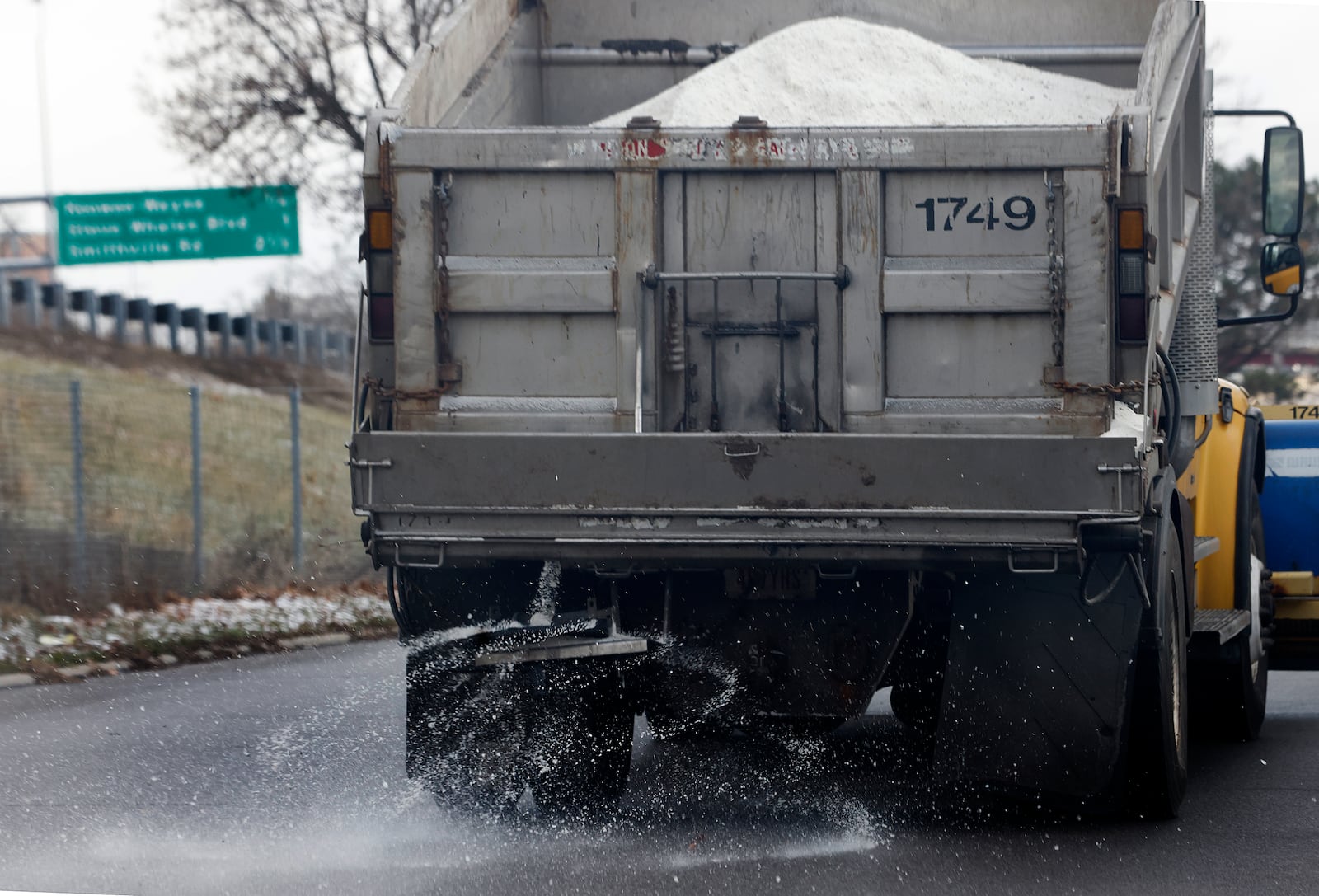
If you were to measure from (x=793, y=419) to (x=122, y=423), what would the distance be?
1416 cm

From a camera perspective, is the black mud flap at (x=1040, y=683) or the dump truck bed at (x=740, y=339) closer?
the dump truck bed at (x=740, y=339)

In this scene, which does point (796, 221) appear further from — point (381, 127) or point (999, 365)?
point (381, 127)

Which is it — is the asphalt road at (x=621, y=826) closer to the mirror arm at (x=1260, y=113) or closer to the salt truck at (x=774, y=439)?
the salt truck at (x=774, y=439)

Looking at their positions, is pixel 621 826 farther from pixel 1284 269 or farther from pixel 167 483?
pixel 167 483

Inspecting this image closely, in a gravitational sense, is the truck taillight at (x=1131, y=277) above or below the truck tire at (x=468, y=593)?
above

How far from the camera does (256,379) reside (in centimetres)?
3828

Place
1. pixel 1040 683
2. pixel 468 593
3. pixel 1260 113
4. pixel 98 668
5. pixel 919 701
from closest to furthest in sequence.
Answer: pixel 1040 683, pixel 468 593, pixel 919 701, pixel 1260 113, pixel 98 668

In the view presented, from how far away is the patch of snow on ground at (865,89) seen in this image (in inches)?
298

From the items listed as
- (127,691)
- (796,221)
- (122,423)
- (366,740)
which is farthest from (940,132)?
(122,423)

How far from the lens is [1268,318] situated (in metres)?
9.35

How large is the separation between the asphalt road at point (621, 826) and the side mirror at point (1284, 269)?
7.25ft

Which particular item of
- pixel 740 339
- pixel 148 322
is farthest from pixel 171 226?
pixel 740 339

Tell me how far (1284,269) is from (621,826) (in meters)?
4.34

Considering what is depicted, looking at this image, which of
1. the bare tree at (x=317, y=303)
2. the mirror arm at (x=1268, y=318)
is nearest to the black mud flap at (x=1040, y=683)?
the mirror arm at (x=1268, y=318)
